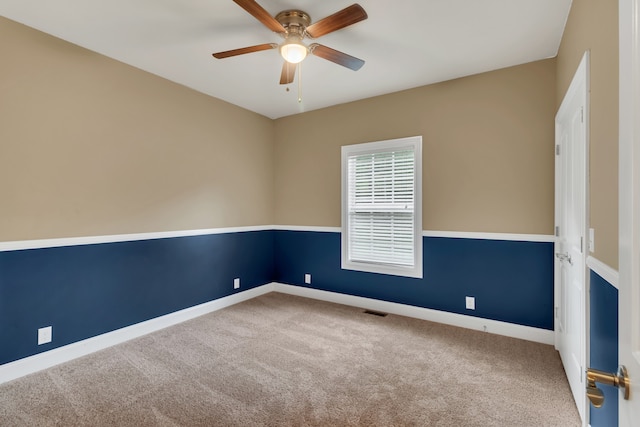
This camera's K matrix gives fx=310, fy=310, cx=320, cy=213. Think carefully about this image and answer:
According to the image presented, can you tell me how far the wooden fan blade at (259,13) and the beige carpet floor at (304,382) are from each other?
2506 millimetres

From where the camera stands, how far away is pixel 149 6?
2184mm

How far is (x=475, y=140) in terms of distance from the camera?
10.6 ft

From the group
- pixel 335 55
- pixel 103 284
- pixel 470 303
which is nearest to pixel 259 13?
pixel 335 55

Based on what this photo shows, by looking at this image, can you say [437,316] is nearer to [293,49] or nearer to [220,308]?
[220,308]

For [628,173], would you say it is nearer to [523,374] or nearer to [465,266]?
[523,374]

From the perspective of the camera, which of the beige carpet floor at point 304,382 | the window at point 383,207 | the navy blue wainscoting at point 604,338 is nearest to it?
the navy blue wainscoting at point 604,338

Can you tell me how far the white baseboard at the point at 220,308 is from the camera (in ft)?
8.10

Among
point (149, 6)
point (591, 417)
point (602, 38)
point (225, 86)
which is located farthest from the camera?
point (225, 86)

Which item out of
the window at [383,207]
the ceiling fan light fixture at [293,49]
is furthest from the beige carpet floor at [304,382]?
the ceiling fan light fixture at [293,49]

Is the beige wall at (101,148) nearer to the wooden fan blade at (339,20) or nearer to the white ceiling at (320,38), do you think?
the white ceiling at (320,38)

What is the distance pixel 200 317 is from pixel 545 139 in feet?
13.4

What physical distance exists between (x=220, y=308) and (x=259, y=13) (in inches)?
130

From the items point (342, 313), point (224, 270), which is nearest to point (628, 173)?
point (342, 313)

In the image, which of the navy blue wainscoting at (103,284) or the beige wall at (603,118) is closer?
the beige wall at (603,118)
